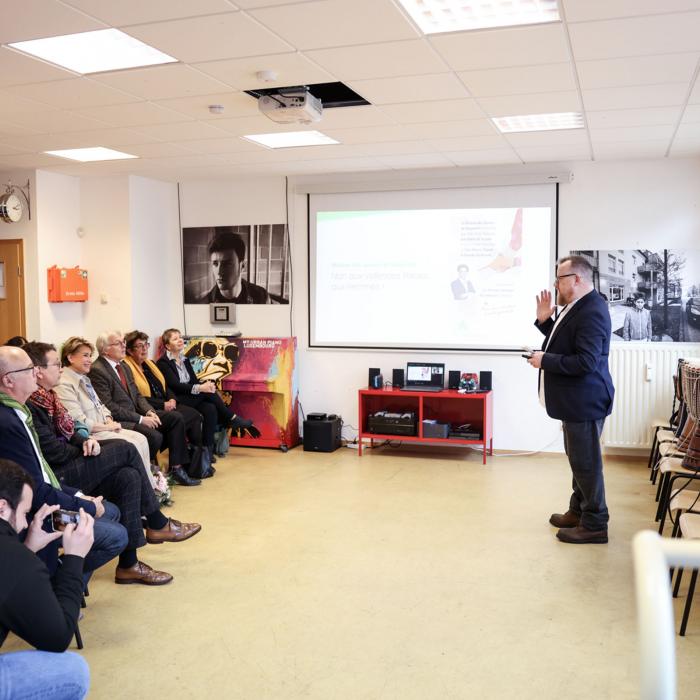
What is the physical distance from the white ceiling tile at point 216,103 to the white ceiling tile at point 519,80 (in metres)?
1.33

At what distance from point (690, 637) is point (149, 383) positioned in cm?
432

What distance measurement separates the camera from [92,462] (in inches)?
151

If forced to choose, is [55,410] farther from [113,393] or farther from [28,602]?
[28,602]

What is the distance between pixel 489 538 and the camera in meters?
4.45

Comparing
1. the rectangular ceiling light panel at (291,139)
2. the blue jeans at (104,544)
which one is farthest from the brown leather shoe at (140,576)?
the rectangular ceiling light panel at (291,139)

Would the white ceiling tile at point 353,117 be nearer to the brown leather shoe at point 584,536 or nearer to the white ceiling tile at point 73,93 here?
the white ceiling tile at point 73,93

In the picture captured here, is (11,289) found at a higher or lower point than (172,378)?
higher

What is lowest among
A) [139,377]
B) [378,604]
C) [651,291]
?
[378,604]

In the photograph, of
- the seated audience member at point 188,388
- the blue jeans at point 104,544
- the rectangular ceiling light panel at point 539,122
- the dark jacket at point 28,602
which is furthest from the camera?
the seated audience member at point 188,388

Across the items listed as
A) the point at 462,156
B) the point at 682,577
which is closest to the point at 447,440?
the point at 462,156

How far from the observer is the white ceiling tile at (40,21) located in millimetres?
2967

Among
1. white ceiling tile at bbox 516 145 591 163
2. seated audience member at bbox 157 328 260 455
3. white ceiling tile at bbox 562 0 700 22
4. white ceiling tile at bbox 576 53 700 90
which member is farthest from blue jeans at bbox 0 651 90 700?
white ceiling tile at bbox 516 145 591 163

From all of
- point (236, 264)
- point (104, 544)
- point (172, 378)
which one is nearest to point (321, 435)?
point (172, 378)

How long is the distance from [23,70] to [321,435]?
4.19m
